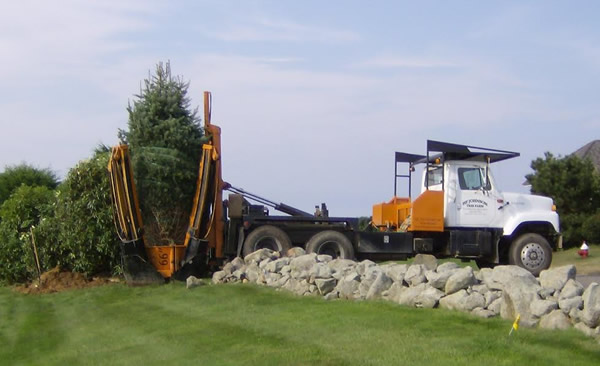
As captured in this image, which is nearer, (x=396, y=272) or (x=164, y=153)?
(x=396, y=272)

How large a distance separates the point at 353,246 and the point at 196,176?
4184mm

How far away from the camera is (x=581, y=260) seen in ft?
101

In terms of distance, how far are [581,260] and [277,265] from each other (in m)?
17.3

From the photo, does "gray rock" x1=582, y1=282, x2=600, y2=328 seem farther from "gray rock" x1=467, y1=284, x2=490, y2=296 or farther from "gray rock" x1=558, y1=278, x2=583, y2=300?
"gray rock" x1=467, y1=284, x2=490, y2=296

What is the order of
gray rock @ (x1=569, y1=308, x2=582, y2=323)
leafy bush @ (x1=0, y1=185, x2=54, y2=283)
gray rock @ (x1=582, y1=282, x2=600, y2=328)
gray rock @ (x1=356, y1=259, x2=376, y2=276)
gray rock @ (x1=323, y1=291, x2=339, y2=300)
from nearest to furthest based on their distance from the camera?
gray rock @ (x1=582, y1=282, x2=600, y2=328), gray rock @ (x1=569, y1=308, x2=582, y2=323), gray rock @ (x1=323, y1=291, x2=339, y2=300), gray rock @ (x1=356, y1=259, x2=376, y2=276), leafy bush @ (x1=0, y1=185, x2=54, y2=283)

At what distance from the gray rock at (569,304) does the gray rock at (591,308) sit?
0.12m

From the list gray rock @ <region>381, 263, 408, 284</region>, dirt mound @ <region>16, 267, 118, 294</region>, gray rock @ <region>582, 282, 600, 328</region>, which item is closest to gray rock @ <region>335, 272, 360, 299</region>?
gray rock @ <region>381, 263, 408, 284</region>

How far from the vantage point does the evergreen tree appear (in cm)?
1959

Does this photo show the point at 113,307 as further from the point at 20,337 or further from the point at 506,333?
the point at 506,333

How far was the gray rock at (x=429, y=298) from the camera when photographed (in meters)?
12.5

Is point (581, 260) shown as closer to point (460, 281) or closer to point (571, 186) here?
point (571, 186)

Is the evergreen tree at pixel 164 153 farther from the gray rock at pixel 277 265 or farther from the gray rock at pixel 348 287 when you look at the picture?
the gray rock at pixel 348 287

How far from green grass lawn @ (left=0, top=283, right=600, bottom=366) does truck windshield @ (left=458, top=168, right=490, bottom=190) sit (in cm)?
684

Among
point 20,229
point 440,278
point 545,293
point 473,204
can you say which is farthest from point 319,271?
point 20,229
